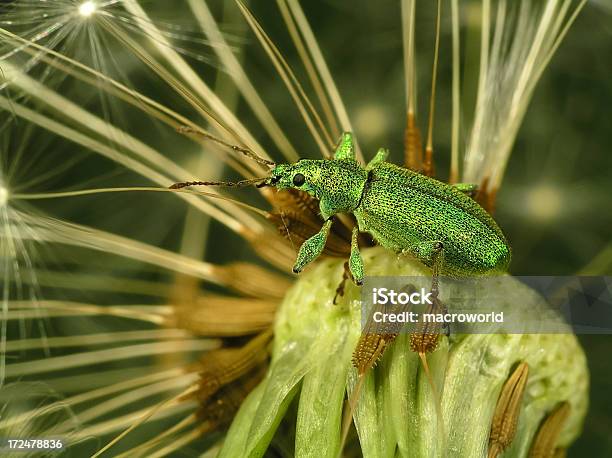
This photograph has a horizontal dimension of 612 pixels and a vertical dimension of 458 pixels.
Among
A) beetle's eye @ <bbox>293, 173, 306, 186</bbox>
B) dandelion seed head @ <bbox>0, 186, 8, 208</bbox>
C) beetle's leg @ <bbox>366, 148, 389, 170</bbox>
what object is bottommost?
beetle's eye @ <bbox>293, 173, 306, 186</bbox>

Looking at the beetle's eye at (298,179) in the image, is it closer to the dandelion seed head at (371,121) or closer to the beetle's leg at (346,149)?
the beetle's leg at (346,149)

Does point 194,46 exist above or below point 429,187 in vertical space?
above

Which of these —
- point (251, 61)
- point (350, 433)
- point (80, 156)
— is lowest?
point (350, 433)

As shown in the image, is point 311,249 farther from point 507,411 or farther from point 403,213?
point 507,411

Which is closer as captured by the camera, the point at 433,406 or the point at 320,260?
the point at 433,406

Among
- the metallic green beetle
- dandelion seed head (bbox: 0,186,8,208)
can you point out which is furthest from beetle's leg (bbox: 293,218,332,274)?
dandelion seed head (bbox: 0,186,8,208)

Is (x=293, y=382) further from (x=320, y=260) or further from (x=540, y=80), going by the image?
(x=540, y=80)

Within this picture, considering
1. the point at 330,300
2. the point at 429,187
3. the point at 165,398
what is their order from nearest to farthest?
the point at 429,187 → the point at 330,300 → the point at 165,398

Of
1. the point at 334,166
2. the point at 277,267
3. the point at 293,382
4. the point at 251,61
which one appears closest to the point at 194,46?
the point at 251,61

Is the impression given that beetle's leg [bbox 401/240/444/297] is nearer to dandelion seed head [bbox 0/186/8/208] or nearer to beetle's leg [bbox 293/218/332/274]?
beetle's leg [bbox 293/218/332/274]
